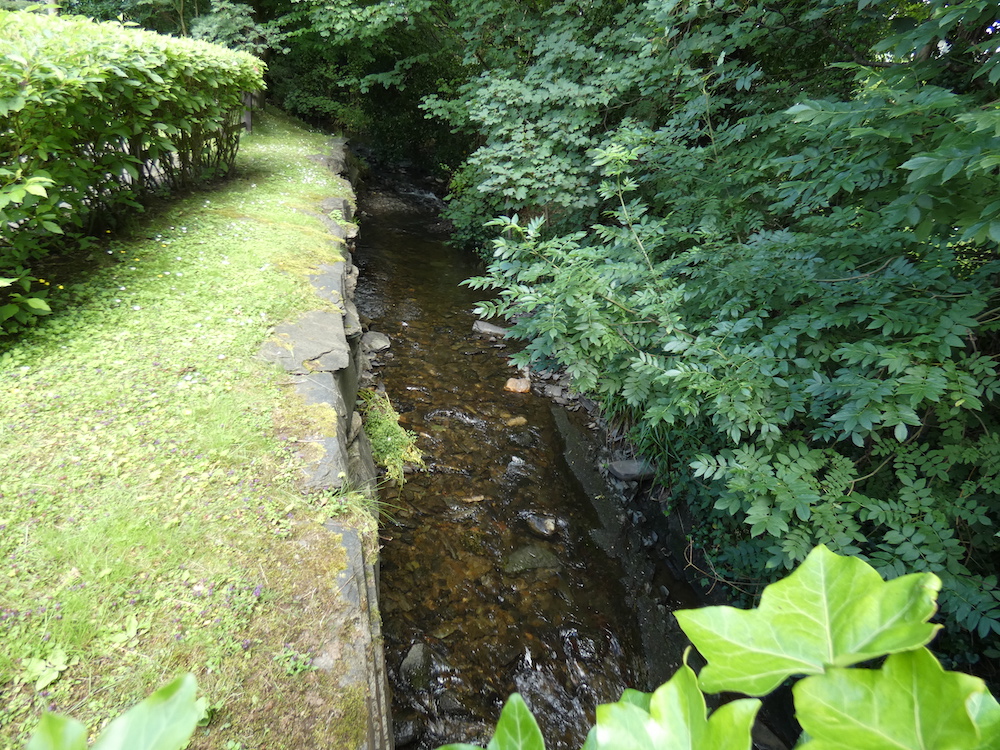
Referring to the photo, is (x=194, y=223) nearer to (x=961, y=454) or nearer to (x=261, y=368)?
(x=261, y=368)

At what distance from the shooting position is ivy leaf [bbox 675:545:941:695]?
375 millimetres

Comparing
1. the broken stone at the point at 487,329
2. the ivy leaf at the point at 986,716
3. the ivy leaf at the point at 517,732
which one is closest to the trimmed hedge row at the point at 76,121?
the ivy leaf at the point at 517,732

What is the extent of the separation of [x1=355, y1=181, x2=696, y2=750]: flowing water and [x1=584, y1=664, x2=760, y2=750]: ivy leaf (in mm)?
2619

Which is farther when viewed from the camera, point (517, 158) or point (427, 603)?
point (517, 158)

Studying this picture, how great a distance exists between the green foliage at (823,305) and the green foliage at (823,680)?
66.4 inches

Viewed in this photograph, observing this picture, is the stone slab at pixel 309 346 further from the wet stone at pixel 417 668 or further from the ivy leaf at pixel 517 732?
the ivy leaf at pixel 517 732

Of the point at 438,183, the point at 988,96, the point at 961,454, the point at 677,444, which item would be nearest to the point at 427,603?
the point at 677,444

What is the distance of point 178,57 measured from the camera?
14.5ft

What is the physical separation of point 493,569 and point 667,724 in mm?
3243

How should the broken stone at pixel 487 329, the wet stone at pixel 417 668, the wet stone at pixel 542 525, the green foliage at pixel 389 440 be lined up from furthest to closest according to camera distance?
the broken stone at pixel 487 329 → the green foliage at pixel 389 440 → the wet stone at pixel 542 525 → the wet stone at pixel 417 668

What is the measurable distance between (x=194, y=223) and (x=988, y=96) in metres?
5.81

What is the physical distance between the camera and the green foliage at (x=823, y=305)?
1.91m

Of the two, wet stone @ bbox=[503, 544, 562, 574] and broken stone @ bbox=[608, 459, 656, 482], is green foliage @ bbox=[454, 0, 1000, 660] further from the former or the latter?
wet stone @ bbox=[503, 544, 562, 574]

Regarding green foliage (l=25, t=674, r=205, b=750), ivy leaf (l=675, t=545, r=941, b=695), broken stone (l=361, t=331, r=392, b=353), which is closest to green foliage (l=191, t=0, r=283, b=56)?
broken stone (l=361, t=331, r=392, b=353)
